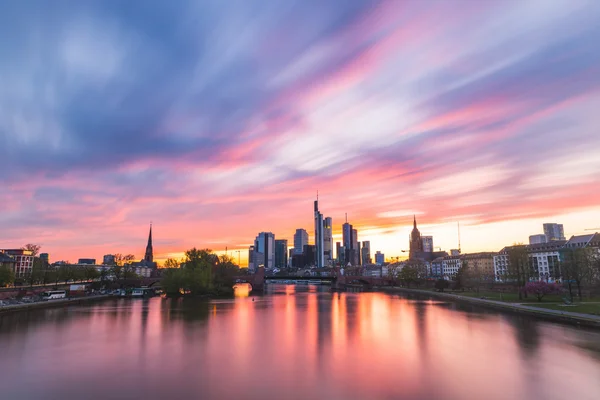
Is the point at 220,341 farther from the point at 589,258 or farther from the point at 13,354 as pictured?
the point at 589,258

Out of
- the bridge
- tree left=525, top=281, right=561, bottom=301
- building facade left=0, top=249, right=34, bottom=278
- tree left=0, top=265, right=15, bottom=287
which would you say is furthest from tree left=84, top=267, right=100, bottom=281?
tree left=525, top=281, right=561, bottom=301

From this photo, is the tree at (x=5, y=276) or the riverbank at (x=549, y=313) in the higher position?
the tree at (x=5, y=276)

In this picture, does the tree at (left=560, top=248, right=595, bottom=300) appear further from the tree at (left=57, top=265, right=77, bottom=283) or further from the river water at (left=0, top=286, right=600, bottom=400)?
the tree at (left=57, top=265, right=77, bottom=283)

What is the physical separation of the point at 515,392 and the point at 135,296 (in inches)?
4031

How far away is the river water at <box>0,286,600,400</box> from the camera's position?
23.0 m

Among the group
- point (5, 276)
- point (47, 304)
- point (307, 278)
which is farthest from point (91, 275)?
point (307, 278)

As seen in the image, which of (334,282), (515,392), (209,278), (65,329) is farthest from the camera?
(334,282)

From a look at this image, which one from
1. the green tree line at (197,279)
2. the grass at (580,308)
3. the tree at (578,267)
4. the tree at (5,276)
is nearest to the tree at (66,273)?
the tree at (5,276)

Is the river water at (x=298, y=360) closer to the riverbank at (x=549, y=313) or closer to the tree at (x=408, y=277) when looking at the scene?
the riverbank at (x=549, y=313)

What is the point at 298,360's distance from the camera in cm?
3048

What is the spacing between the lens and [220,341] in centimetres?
3797

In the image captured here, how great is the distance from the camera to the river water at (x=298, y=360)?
75.4 ft

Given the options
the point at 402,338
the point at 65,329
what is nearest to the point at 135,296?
the point at 65,329

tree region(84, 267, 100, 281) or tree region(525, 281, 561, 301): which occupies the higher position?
tree region(84, 267, 100, 281)
